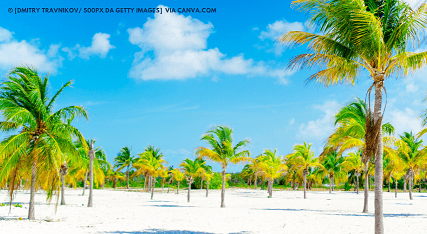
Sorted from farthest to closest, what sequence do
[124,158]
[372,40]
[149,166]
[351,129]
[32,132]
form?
[124,158]
[149,166]
[351,129]
[32,132]
[372,40]

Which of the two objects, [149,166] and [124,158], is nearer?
[149,166]

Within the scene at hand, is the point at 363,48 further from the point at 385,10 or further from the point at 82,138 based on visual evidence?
the point at 82,138

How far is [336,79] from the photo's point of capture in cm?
1007

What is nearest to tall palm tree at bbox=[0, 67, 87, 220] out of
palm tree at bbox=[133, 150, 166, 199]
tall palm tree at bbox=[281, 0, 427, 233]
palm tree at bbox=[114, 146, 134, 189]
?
tall palm tree at bbox=[281, 0, 427, 233]

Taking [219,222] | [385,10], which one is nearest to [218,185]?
[219,222]

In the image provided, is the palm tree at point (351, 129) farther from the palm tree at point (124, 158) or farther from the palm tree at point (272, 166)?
the palm tree at point (124, 158)

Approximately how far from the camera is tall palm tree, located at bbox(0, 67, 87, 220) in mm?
12820

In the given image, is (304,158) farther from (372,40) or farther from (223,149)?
(372,40)

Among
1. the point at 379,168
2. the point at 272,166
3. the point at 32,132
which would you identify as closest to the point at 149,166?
the point at 272,166

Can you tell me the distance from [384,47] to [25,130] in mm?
13569

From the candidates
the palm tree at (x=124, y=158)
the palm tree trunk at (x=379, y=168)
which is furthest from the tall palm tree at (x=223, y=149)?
the palm tree at (x=124, y=158)

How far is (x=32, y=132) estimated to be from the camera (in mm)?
13359

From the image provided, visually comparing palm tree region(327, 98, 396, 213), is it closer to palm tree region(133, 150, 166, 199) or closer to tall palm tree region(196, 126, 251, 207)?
tall palm tree region(196, 126, 251, 207)

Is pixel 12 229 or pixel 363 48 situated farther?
pixel 12 229
